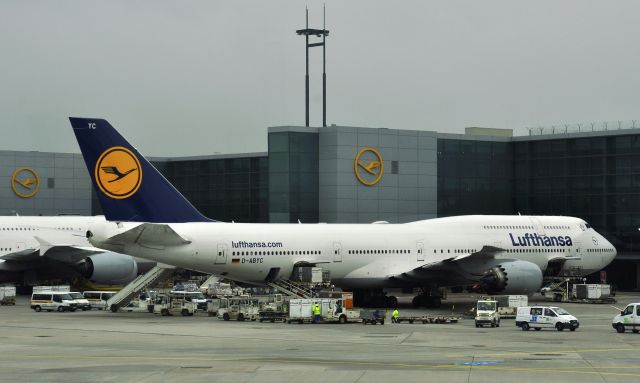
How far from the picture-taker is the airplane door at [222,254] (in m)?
60.5

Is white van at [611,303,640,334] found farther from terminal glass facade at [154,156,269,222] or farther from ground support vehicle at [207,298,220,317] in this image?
terminal glass facade at [154,156,269,222]

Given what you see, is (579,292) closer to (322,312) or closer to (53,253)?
(322,312)

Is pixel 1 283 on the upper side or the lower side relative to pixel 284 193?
lower

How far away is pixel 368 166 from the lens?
292ft

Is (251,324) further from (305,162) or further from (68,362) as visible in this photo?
(305,162)

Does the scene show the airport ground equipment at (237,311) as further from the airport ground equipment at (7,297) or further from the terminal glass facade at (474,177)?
the terminal glass facade at (474,177)

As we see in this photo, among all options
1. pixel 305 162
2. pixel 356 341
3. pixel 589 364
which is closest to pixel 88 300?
pixel 305 162

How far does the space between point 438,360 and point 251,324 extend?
2071 cm

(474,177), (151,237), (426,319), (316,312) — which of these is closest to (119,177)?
(151,237)

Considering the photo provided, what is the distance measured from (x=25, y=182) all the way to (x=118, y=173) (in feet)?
164

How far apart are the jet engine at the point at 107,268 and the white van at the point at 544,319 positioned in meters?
31.9

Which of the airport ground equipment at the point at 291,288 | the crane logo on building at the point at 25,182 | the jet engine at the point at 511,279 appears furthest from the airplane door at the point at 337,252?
the crane logo on building at the point at 25,182

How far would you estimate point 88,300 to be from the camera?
71688 mm

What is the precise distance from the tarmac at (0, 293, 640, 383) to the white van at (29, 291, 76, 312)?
8759 millimetres
